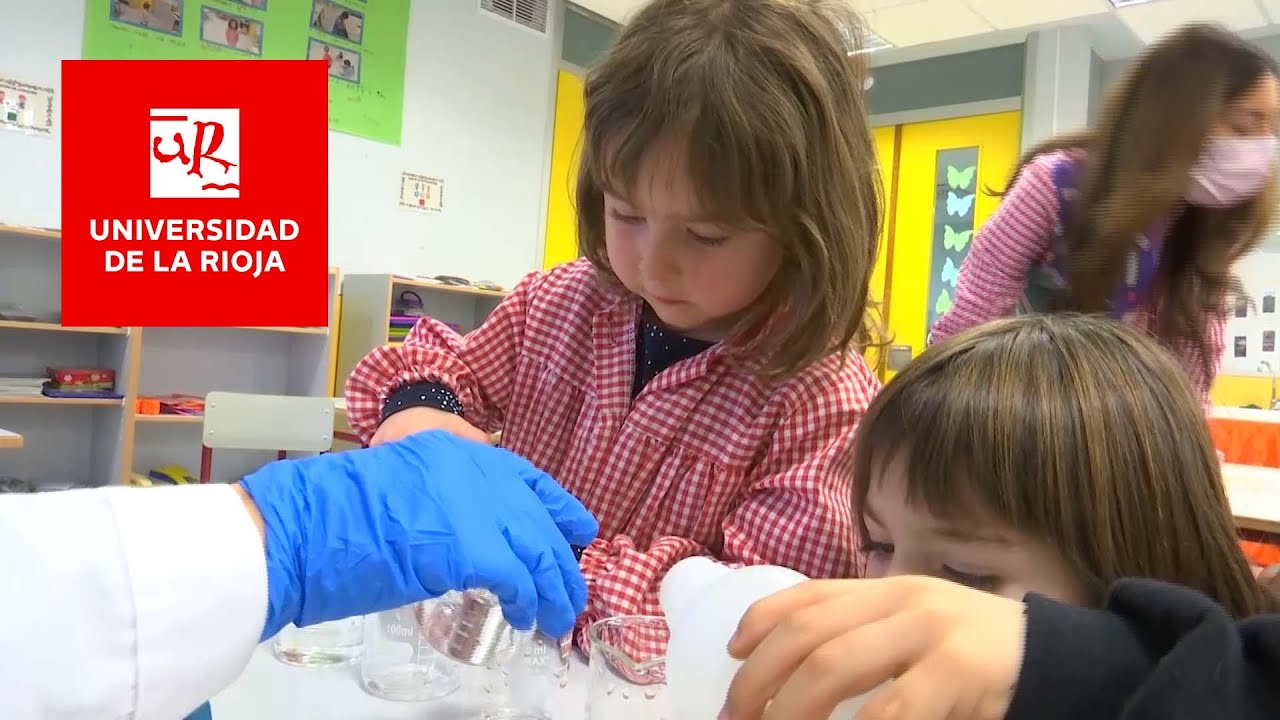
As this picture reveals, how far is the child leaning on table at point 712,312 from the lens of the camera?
70 centimetres

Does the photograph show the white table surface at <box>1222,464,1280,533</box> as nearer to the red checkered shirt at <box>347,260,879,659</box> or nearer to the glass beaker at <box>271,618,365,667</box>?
the red checkered shirt at <box>347,260,879,659</box>

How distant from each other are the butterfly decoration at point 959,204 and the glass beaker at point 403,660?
14.6 ft

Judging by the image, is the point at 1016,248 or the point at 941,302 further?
the point at 941,302

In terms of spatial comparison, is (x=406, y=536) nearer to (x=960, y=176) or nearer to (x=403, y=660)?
(x=403, y=660)

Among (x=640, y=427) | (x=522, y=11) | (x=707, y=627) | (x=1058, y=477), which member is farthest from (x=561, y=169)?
(x=707, y=627)

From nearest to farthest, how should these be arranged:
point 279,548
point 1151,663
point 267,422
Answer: point 1151,663
point 279,548
point 267,422

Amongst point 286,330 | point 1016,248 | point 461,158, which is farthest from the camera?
point 461,158

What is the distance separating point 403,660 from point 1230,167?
Result: 3.69 feet

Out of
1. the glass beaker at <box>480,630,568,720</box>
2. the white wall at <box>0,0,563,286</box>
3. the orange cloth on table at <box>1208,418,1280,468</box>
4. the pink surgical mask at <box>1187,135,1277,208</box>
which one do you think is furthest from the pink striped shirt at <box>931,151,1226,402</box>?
the white wall at <box>0,0,563,286</box>

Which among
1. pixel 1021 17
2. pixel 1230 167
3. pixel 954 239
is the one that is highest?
pixel 1021 17

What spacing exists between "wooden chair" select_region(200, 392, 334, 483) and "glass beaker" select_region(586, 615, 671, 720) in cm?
180

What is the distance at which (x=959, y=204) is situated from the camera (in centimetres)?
462

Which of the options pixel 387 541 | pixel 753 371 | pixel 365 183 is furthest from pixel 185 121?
pixel 387 541

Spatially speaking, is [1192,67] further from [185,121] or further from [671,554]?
[185,121]
